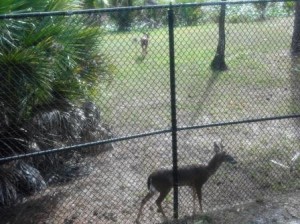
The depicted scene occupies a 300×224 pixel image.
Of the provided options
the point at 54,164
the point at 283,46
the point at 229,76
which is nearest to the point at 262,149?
the point at 54,164

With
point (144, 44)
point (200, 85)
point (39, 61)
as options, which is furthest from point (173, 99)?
point (144, 44)

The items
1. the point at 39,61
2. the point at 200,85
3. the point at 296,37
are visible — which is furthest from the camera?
the point at 296,37

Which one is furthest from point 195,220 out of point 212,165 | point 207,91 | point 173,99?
point 207,91

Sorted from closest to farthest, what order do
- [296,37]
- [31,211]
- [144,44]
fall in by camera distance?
[31,211], [296,37], [144,44]

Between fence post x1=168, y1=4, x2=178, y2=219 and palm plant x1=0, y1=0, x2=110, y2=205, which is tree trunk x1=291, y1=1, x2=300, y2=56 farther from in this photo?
fence post x1=168, y1=4, x2=178, y2=219

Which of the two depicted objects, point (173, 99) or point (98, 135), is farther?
point (98, 135)

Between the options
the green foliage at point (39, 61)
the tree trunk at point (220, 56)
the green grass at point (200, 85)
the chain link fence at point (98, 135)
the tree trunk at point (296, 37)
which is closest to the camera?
the green foliage at point (39, 61)

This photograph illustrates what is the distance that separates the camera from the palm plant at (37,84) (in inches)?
215

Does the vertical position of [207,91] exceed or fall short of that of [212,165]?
it falls short

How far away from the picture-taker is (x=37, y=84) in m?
5.58

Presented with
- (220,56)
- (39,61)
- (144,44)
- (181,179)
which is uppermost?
(39,61)

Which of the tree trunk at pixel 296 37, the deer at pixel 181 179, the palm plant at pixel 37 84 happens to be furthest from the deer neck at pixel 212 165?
the tree trunk at pixel 296 37

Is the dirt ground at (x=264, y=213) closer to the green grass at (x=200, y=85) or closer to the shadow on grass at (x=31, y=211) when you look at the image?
the shadow on grass at (x=31, y=211)

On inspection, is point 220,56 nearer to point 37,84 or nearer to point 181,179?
point 181,179
